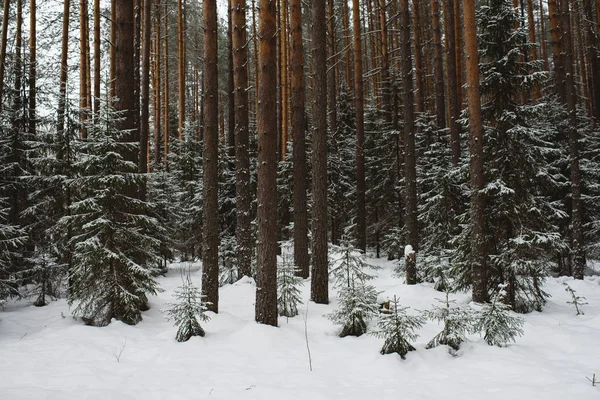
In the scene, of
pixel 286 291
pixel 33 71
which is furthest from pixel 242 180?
pixel 33 71

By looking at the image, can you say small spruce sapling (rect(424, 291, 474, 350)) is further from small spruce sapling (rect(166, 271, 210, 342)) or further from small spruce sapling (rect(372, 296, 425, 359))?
small spruce sapling (rect(166, 271, 210, 342))

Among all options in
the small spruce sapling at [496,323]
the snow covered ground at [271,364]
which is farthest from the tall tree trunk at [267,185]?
the small spruce sapling at [496,323]

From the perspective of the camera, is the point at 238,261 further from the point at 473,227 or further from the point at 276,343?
the point at 473,227

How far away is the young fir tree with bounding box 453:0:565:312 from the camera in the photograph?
8.56m

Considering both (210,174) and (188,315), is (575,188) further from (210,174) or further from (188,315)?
(188,315)

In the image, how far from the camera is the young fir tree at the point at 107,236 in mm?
6922

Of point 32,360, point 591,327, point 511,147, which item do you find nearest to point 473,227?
point 511,147

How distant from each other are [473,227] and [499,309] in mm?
3466

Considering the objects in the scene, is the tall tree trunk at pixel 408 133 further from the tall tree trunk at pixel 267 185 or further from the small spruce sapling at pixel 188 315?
the small spruce sapling at pixel 188 315

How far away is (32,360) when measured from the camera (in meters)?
4.93

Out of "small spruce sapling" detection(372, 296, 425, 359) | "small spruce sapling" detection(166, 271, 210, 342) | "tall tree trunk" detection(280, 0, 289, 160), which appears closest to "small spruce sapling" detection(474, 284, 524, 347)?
"small spruce sapling" detection(372, 296, 425, 359)

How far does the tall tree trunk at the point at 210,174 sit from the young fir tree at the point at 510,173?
619cm

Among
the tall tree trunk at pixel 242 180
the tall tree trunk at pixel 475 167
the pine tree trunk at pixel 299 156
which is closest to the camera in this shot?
the tall tree trunk at pixel 475 167

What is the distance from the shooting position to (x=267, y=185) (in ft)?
21.1
